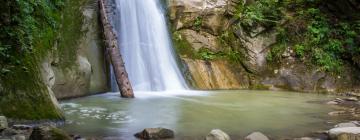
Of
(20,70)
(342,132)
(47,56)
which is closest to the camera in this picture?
(342,132)

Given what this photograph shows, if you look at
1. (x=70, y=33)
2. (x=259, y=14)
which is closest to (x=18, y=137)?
(x=70, y=33)

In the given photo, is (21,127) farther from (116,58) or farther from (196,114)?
(116,58)

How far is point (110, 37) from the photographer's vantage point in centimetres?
1070

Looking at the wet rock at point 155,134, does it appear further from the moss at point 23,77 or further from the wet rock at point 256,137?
the moss at point 23,77

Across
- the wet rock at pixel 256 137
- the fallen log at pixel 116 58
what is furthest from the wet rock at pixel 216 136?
the fallen log at pixel 116 58

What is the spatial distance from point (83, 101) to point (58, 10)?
6.66 ft

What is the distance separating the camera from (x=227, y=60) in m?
13.5

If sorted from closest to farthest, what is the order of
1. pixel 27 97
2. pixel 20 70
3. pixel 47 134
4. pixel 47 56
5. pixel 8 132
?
pixel 47 134 → pixel 8 132 → pixel 27 97 → pixel 20 70 → pixel 47 56

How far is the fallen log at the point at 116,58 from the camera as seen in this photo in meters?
10.1

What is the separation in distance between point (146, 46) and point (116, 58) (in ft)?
7.47

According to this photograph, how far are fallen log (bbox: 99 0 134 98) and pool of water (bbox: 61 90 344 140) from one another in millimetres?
278

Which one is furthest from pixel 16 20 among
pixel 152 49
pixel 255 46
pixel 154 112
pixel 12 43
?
pixel 255 46

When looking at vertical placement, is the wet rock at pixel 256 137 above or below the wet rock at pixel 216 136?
below

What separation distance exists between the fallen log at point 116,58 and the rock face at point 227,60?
113 inches
